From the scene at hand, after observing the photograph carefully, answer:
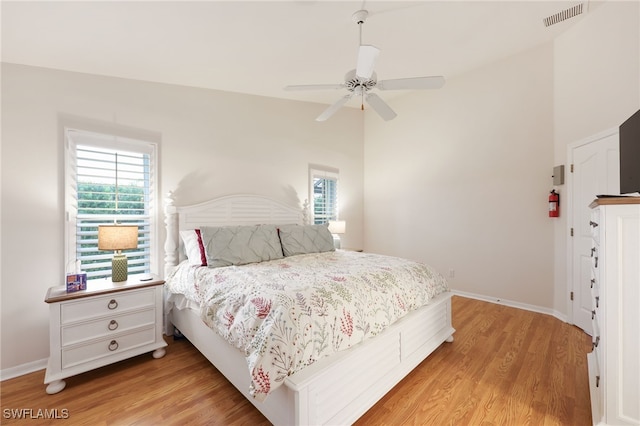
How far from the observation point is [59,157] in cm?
235

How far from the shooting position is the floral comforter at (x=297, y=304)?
143 centimetres

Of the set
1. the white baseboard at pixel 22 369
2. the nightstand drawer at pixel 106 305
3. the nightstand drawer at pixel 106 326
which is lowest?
the white baseboard at pixel 22 369

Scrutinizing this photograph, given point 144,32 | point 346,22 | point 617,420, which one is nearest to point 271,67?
point 346,22

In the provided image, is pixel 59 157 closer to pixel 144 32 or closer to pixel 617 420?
pixel 144 32

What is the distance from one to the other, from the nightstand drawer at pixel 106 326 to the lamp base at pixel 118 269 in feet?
1.04

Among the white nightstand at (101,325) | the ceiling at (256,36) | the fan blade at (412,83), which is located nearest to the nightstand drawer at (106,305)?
the white nightstand at (101,325)

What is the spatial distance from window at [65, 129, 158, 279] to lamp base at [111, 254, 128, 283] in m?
0.26

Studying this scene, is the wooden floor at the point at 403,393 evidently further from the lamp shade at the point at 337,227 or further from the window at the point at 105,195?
the lamp shade at the point at 337,227

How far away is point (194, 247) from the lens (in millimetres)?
2729

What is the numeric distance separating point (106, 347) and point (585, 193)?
483 centimetres

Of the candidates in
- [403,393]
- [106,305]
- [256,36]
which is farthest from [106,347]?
[256,36]

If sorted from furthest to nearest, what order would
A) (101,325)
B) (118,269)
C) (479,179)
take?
(479,179) → (118,269) → (101,325)

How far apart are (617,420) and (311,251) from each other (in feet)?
8.53

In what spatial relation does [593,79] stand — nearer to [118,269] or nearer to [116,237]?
[116,237]
